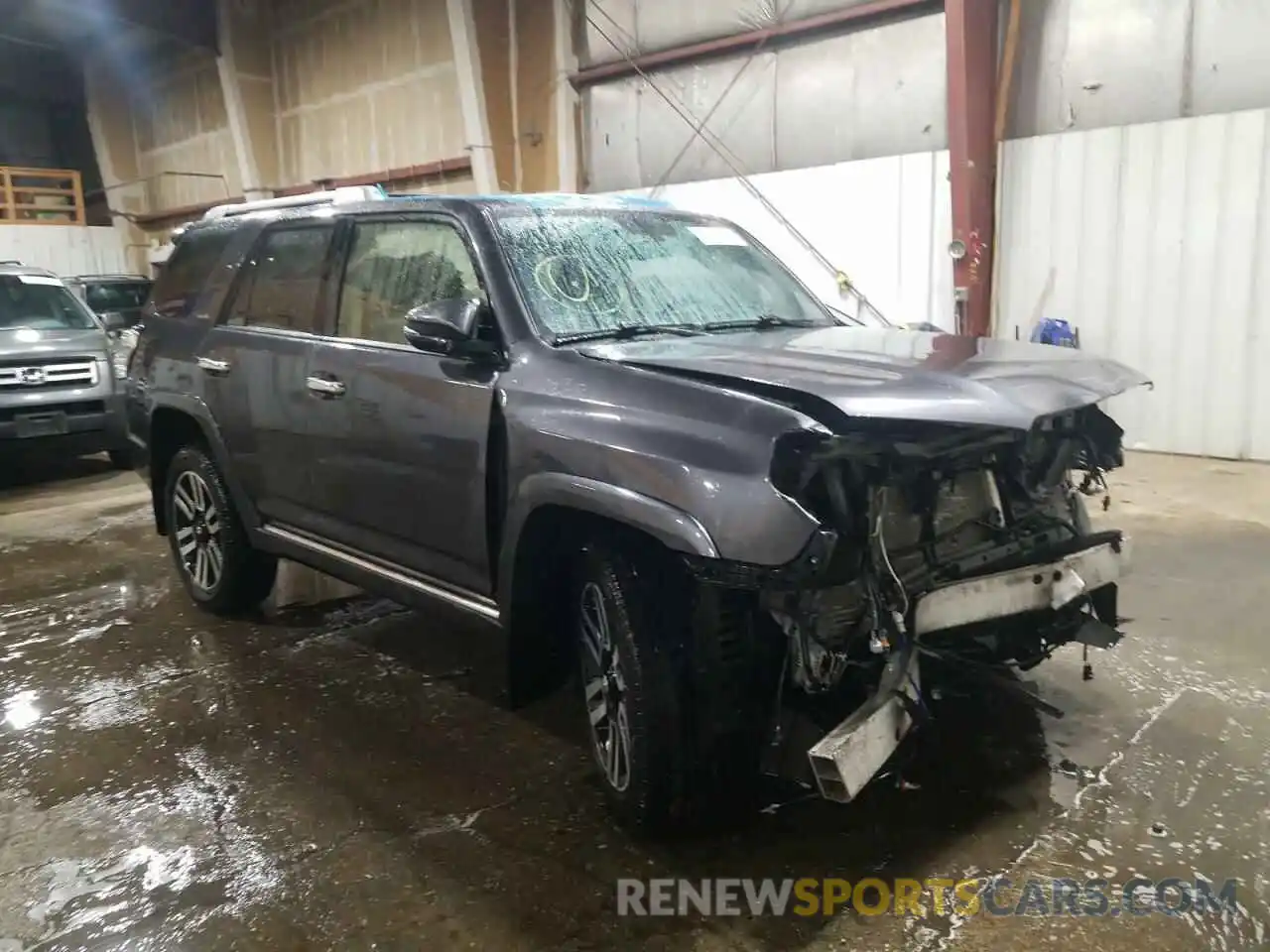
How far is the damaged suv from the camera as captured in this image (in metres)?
2.26

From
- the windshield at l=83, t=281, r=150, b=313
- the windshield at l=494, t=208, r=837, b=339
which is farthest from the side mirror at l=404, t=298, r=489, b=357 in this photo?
the windshield at l=83, t=281, r=150, b=313

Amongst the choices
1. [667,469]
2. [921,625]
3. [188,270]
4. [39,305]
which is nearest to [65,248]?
[39,305]

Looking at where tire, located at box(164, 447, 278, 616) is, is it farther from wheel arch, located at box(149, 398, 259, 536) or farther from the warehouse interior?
the warehouse interior

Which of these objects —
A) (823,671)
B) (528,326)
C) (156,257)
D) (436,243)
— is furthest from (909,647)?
(156,257)

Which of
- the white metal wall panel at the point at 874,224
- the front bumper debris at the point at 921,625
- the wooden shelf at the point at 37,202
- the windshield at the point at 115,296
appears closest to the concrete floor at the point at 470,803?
the front bumper debris at the point at 921,625

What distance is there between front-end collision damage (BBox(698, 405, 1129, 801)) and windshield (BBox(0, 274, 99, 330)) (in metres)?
8.03

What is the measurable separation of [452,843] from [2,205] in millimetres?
18634

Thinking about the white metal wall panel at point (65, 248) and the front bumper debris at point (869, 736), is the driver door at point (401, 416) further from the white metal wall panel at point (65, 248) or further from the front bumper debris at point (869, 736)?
the white metal wall panel at point (65, 248)

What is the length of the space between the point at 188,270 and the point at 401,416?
6.61 feet

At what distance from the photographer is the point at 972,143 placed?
764 centimetres

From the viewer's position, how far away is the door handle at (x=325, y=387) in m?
3.41

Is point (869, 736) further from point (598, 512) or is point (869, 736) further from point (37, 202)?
point (37, 202)

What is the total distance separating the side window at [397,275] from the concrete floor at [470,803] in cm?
107

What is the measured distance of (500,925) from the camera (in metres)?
2.29
